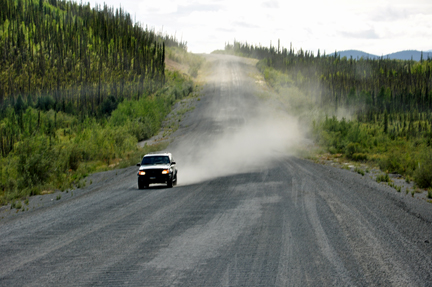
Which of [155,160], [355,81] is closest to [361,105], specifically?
[355,81]

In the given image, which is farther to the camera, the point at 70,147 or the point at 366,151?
the point at 366,151

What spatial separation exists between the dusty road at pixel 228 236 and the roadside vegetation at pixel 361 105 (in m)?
7.59

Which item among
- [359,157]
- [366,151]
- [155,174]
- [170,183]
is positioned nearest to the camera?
[155,174]

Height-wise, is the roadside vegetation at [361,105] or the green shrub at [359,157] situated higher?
the roadside vegetation at [361,105]

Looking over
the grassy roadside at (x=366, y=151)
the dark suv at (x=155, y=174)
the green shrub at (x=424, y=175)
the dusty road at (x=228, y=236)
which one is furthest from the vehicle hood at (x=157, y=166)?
the green shrub at (x=424, y=175)

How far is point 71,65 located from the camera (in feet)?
260

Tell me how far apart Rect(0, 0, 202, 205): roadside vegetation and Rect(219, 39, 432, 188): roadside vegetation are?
18146 mm

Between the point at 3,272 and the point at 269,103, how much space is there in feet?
195

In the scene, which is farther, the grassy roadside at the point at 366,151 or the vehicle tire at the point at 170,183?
the vehicle tire at the point at 170,183

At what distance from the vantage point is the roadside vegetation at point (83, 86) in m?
39.4

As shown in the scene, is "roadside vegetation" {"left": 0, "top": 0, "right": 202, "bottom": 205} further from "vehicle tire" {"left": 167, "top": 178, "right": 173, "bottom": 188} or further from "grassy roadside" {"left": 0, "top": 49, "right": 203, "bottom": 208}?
"vehicle tire" {"left": 167, "top": 178, "right": 173, "bottom": 188}

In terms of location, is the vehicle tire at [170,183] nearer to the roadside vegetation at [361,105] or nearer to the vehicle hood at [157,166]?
the vehicle hood at [157,166]

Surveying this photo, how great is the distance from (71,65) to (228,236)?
3004 inches

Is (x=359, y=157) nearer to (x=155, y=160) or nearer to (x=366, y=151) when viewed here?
(x=366, y=151)
